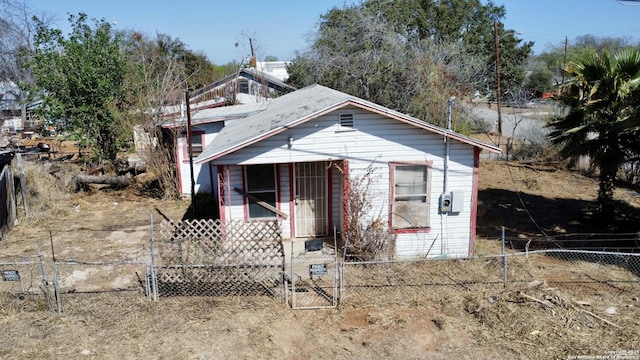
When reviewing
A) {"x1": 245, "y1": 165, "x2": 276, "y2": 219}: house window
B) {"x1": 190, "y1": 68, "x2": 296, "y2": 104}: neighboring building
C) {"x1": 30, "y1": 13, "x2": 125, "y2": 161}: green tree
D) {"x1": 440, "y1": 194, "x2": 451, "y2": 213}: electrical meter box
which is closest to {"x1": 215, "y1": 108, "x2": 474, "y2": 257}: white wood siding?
{"x1": 440, "y1": 194, "x2": 451, "y2": 213}: electrical meter box

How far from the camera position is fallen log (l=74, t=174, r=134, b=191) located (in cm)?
1686

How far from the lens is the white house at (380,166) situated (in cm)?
1010

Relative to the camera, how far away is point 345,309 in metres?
8.13

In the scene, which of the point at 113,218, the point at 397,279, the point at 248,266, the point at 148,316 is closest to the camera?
the point at 148,316

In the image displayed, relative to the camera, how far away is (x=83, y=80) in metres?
17.7

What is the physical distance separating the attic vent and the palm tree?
6.59 metres

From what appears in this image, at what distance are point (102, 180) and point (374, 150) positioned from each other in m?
11.6

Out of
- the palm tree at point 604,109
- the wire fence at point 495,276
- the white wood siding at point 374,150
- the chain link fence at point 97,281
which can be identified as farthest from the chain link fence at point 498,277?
the chain link fence at point 97,281

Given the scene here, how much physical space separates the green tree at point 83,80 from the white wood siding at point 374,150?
10.7 meters

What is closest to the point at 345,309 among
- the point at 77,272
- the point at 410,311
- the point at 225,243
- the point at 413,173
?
the point at 410,311

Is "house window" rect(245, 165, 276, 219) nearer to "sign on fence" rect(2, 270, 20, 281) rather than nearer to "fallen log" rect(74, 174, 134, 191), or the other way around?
"sign on fence" rect(2, 270, 20, 281)

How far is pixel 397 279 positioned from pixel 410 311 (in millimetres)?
1407

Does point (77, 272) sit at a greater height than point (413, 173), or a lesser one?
lesser

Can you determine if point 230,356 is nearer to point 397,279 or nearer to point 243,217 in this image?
point 397,279
